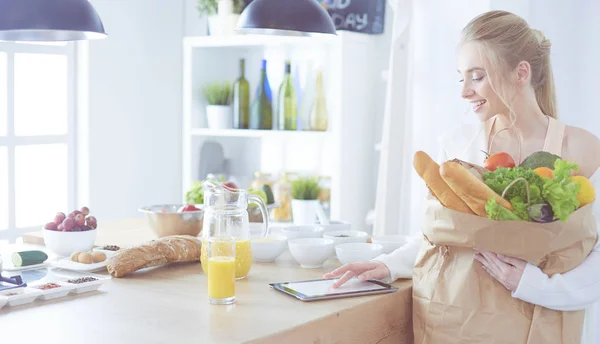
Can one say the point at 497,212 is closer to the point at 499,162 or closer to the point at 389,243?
the point at 499,162

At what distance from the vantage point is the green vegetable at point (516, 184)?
1661 mm

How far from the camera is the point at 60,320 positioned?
1.63 m

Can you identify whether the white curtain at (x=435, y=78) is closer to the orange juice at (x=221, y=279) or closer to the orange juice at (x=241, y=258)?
the orange juice at (x=241, y=258)

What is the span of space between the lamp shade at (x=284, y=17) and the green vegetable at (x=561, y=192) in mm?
1090

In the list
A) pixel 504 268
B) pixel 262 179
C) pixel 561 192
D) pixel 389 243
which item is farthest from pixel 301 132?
pixel 561 192

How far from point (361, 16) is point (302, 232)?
183 cm

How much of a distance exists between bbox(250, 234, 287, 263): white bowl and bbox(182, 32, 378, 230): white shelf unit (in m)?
1.57

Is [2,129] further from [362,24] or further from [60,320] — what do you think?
[60,320]

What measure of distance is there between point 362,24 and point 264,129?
78cm

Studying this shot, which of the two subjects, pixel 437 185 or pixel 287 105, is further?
pixel 287 105

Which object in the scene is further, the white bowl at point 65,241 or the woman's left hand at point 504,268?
the white bowl at point 65,241

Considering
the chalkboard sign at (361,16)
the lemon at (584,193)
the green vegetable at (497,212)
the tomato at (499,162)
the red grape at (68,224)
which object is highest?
the chalkboard sign at (361,16)

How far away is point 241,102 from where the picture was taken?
14.2ft

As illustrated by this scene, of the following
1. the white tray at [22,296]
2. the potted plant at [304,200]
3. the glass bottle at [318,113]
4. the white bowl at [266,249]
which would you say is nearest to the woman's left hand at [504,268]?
the white bowl at [266,249]
